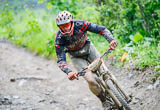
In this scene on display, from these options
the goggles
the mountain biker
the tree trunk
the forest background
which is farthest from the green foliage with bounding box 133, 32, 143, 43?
the goggles

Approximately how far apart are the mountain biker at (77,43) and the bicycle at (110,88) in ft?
0.37

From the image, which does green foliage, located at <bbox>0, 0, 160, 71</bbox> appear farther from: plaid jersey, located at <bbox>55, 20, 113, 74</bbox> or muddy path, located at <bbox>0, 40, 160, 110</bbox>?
plaid jersey, located at <bbox>55, 20, 113, 74</bbox>

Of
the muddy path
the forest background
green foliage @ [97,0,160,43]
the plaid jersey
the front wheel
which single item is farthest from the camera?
green foliage @ [97,0,160,43]

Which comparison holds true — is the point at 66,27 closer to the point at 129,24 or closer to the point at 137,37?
the point at 137,37

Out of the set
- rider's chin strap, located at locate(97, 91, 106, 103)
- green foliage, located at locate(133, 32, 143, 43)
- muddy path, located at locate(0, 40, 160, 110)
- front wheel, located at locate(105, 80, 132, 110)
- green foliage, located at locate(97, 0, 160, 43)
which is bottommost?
muddy path, located at locate(0, 40, 160, 110)

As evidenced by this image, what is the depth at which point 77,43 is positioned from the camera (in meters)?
4.38

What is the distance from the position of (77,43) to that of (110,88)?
1.15 metres

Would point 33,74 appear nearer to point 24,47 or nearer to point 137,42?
point 137,42

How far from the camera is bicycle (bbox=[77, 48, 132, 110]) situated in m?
3.86

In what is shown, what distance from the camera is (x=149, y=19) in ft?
21.7

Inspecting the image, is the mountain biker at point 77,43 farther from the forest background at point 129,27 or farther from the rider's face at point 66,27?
the forest background at point 129,27

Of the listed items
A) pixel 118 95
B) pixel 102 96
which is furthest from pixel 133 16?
pixel 118 95

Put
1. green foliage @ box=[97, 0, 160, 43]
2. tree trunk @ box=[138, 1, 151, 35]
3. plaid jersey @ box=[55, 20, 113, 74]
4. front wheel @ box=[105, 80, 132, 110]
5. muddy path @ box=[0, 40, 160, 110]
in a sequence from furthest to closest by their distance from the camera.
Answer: tree trunk @ box=[138, 1, 151, 35]
green foliage @ box=[97, 0, 160, 43]
muddy path @ box=[0, 40, 160, 110]
plaid jersey @ box=[55, 20, 113, 74]
front wheel @ box=[105, 80, 132, 110]

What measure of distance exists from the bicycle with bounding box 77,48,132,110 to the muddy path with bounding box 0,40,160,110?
0.71 metres
